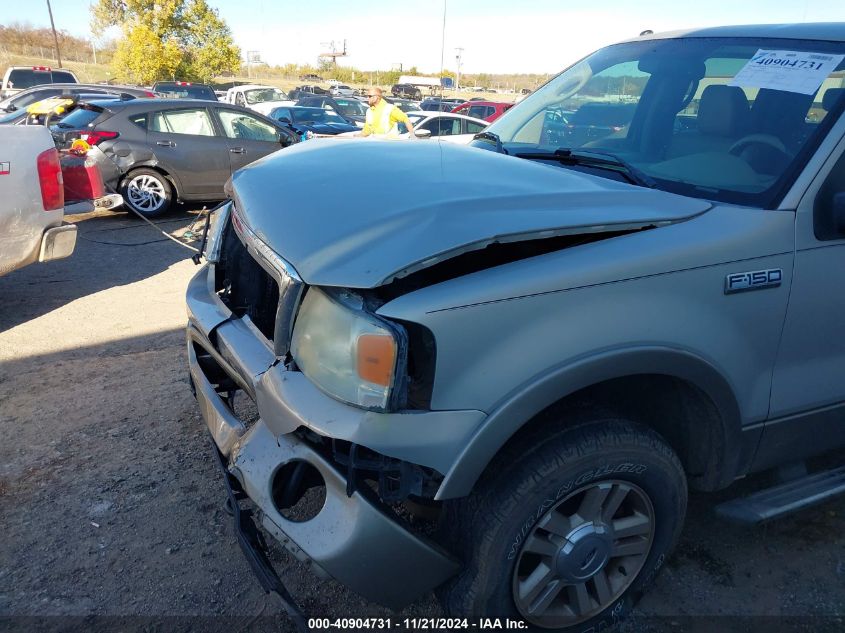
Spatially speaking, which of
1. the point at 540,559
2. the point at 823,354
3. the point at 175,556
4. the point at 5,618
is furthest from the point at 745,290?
the point at 5,618

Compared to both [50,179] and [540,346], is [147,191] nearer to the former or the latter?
[50,179]

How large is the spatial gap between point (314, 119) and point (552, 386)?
1422 cm

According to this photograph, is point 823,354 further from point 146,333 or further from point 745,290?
point 146,333

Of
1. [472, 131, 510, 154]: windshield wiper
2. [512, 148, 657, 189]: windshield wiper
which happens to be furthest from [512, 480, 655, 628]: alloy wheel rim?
[472, 131, 510, 154]: windshield wiper

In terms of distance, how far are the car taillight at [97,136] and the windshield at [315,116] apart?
21.2 ft

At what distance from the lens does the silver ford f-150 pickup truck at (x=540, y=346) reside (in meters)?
1.77

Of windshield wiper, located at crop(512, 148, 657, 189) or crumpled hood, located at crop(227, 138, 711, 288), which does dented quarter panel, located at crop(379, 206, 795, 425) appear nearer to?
crumpled hood, located at crop(227, 138, 711, 288)

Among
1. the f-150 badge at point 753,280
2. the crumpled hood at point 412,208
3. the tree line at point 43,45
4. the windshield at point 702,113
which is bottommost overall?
the tree line at point 43,45

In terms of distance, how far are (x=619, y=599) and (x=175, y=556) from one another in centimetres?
171

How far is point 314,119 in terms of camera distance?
15.0 m

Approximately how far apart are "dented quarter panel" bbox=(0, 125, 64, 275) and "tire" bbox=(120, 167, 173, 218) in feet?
12.9

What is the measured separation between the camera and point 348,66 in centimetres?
8025

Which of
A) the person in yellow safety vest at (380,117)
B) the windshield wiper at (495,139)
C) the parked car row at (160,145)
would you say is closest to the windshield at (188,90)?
the parked car row at (160,145)

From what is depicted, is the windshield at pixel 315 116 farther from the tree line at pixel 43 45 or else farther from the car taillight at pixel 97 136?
the tree line at pixel 43 45
